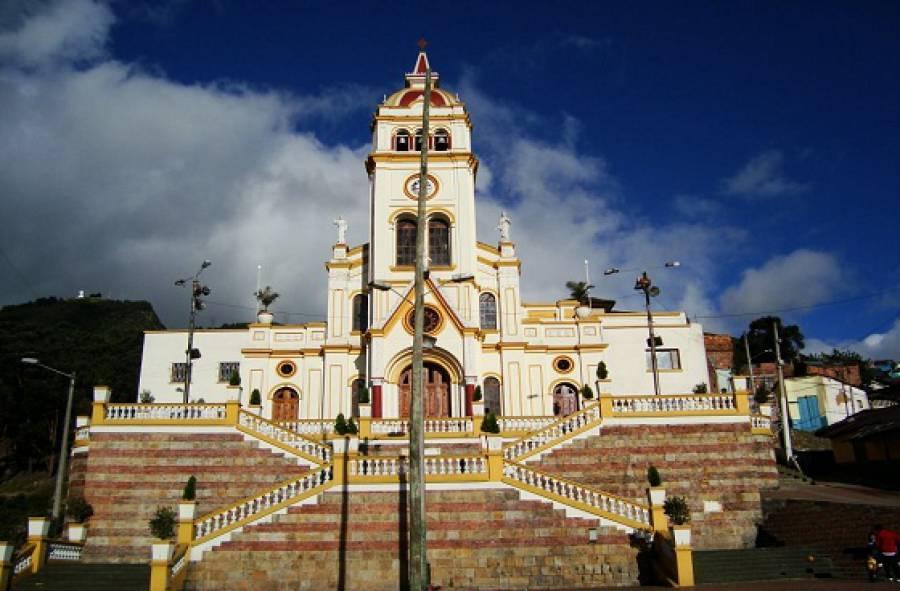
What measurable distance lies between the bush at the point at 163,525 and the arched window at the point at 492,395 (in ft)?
56.3

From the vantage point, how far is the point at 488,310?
1480 inches

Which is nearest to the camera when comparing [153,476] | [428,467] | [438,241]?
[428,467]

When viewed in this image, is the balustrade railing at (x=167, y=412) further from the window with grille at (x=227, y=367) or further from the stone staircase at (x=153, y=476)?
the window with grille at (x=227, y=367)

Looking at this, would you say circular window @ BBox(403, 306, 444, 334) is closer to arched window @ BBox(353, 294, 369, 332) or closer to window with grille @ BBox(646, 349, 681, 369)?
arched window @ BBox(353, 294, 369, 332)

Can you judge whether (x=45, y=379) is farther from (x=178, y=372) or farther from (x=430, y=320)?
(x=430, y=320)

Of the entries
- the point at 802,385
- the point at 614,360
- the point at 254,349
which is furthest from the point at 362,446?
the point at 802,385

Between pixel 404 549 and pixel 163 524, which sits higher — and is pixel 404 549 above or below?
below

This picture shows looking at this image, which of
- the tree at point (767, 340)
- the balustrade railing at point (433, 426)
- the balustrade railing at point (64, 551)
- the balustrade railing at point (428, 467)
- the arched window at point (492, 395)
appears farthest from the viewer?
the tree at point (767, 340)

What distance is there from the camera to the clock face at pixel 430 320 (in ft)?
111

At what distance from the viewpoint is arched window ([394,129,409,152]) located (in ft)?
129

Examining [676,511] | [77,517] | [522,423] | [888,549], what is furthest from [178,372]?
[888,549]

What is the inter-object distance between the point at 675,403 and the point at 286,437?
14.0 m

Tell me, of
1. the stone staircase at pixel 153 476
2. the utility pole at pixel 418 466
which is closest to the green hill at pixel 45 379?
the stone staircase at pixel 153 476

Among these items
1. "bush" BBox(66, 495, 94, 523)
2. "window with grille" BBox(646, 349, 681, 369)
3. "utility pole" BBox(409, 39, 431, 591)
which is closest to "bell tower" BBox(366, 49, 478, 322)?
"window with grille" BBox(646, 349, 681, 369)
